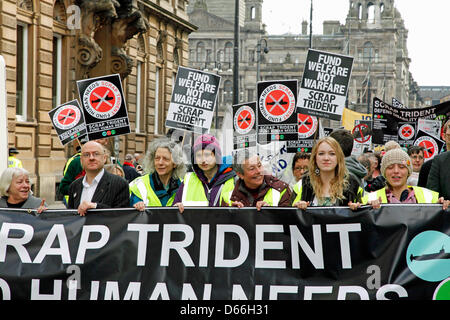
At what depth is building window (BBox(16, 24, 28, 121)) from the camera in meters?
19.0

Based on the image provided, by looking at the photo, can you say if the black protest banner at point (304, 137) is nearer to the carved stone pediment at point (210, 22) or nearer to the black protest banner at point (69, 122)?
the black protest banner at point (69, 122)

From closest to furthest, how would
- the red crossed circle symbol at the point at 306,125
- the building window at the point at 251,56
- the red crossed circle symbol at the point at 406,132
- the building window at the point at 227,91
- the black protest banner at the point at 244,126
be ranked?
the red crossed circle symbol at the point at 306,125
the red crossed circle symbol at the point at 406,132
the black protest banner at the point at 244,126
the building window at the point at 227,91
the building window at the point at 251,56

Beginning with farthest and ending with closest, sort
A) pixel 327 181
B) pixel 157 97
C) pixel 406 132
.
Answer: pixel 157 97 < pixel 406 132 < pixel 327 181

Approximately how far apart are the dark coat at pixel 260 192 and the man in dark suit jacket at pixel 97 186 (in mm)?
970

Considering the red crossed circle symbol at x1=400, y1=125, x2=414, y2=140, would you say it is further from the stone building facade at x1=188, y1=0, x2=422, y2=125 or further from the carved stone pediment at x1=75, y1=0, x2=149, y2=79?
the stone building facade at x1=188, y1=0, x2=422, y2=125

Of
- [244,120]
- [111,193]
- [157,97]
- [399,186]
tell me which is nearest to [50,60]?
[244,120]

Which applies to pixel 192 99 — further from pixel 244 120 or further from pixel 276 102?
pixel 244 120

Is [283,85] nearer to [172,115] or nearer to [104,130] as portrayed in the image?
[172,115]

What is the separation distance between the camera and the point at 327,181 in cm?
611

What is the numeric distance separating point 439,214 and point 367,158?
191 inches

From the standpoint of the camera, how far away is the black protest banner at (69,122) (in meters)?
11.2

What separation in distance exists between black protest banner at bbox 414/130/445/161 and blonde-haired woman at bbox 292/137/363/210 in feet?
27.8

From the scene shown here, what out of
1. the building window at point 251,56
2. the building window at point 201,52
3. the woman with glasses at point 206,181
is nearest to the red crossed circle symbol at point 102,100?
the woman with glasses at point 206,181

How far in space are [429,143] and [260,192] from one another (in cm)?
851
